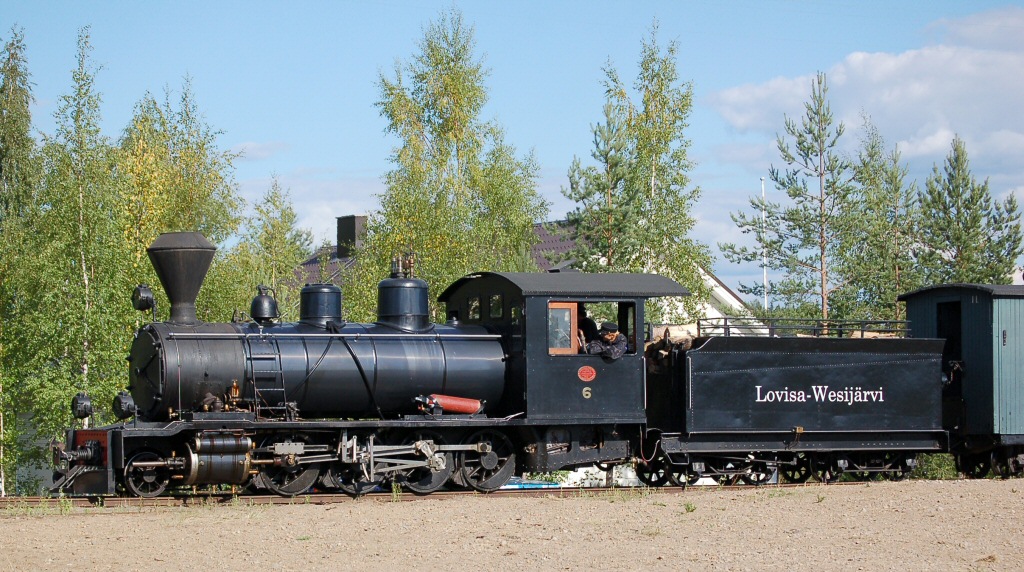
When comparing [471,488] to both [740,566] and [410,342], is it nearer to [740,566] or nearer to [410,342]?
[410,342]

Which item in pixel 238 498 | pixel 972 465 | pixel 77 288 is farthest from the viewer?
pixel 77 288

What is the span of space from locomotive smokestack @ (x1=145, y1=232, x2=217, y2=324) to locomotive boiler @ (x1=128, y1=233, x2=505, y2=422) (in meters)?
0.01

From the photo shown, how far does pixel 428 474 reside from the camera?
14312 millimetres

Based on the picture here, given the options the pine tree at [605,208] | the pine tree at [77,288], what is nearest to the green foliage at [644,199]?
the pine tree at [605,208]

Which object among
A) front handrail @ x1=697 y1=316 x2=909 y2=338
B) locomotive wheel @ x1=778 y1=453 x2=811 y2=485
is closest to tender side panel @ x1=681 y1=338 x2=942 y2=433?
front handrail @ x1=697 y1=316 x2=909 y2=338

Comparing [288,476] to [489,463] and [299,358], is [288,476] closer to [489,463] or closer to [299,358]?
[299,358]

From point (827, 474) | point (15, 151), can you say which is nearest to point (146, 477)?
point (827, 474)

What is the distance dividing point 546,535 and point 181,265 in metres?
5.93

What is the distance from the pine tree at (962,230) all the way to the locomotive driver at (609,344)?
2379cm

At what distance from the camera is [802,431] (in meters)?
15.8

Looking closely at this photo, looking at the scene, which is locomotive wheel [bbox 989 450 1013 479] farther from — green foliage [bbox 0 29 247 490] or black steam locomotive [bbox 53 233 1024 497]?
→ green foliage [bbox 0 29 247 490]

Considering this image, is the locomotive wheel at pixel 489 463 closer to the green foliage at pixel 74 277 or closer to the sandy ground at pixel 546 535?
the sandy ground at pixel 546 535

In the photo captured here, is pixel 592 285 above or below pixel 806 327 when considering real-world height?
above

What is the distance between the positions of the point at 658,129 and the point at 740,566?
19838 millimetres
